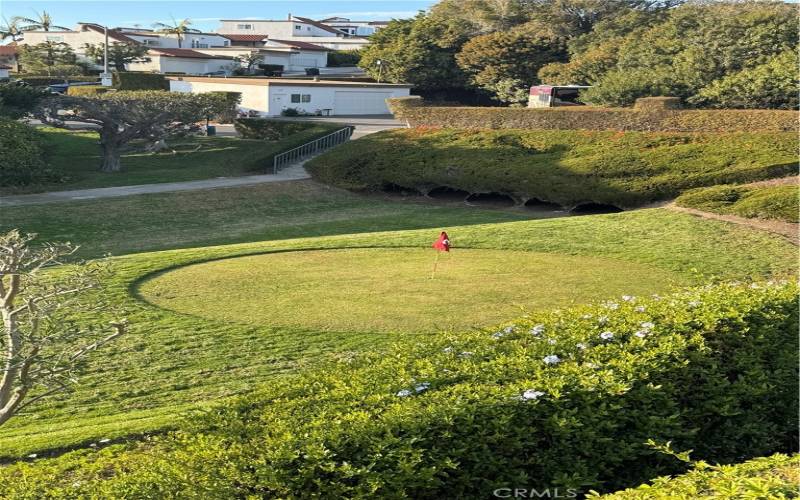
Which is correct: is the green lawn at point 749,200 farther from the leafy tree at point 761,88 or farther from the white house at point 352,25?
the white house at point 352,25

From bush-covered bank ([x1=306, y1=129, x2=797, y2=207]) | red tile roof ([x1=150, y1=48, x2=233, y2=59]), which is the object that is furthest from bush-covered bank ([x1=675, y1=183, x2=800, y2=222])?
red tile roof ([x1=150, y1=48, x2=233, y2=59])

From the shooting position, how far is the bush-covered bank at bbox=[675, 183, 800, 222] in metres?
22.5

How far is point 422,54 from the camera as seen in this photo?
5944cm

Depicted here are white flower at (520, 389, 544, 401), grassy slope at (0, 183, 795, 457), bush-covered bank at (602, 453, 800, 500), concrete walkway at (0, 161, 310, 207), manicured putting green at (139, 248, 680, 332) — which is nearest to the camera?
bush-covered bank at (602, 453, 800, 500)

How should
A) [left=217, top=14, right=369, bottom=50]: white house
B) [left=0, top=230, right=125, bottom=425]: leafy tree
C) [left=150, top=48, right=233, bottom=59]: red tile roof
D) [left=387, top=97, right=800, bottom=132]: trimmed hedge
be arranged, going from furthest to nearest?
[left=217, top=14, right=369, bottom=50]: white house → [left=150, top=48, right=233, bottom=59]: red tile roof → [left=387, top=97, right=800, bottom=132]: trimmed hedge → [left=0, top=230, right=125, bottom=425]: leafy tree

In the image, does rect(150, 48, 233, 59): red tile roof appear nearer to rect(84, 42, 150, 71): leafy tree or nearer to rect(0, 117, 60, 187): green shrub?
rect(84, 42, 150, 71): leafy tree

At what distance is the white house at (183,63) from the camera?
7362 centimetres

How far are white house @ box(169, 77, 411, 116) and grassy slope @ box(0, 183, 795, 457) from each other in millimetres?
21839

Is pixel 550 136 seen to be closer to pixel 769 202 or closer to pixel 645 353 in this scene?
pixel 769 202

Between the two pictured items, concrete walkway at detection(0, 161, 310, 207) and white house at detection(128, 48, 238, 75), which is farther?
white house at detection(128, 48, 238, 75)

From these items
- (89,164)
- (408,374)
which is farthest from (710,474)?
(89,164)

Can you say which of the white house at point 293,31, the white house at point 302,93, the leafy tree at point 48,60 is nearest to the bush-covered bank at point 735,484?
the white house at point 302,93

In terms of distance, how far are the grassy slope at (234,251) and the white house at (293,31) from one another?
7776 centimetres

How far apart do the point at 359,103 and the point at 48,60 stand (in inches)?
1319
